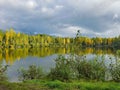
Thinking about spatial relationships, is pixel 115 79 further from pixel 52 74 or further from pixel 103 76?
pixel 52 74

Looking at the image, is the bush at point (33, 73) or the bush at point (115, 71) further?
the bush at point (33, 73)

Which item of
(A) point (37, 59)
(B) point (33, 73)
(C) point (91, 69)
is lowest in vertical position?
(A) point (37, 59)

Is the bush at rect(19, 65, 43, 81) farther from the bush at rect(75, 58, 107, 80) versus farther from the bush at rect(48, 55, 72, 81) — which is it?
the bush at rect(75, 58, 107, 80)

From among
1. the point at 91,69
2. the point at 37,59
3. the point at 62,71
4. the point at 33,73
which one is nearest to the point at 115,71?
the point at 91,69

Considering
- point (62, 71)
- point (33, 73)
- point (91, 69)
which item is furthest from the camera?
point (33, 73)

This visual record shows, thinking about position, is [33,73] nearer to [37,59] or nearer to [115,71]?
[115,71]

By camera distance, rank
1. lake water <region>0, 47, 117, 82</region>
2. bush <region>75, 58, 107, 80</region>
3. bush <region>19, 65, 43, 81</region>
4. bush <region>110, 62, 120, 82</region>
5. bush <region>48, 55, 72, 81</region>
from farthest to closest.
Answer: lake water <region>0, 47, 117, 82</region> → bush <region>19, 65, 43, 81</region> → bush <region>75, 58, 107, 80</region> → bush <region>48, 55, 72, 81</region> → bush <region>110, 62, 120, 82</region>

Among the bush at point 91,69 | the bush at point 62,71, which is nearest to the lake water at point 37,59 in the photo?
the bush at point 91,69

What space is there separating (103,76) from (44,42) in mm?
173470

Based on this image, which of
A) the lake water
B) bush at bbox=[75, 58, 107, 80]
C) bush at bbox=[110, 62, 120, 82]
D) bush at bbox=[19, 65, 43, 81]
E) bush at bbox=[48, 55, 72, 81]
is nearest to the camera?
bush at bbox=[110, 62, 120, 82]

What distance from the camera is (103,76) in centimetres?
1717

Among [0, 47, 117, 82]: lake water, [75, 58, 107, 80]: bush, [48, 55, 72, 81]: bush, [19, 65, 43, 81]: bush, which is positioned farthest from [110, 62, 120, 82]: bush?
[19, 65, 43, 81]: bush

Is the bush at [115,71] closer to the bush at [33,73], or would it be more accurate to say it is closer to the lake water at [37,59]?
the lake water at [37,59]

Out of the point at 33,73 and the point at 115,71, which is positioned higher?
the point at 115,71
